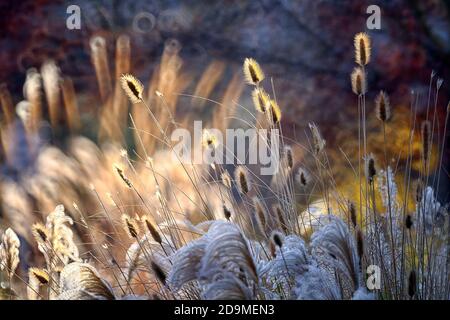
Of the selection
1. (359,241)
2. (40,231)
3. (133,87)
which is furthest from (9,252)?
(359,241)

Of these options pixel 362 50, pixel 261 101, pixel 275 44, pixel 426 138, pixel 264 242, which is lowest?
pixel 264 242

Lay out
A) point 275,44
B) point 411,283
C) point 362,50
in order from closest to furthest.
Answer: point 411,283 < point 362,50 < point 275,44

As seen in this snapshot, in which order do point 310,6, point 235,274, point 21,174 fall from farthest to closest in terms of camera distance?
point 310,6 < point 21,174 < point 235,274

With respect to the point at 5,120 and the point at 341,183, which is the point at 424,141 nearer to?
the point at 341,183

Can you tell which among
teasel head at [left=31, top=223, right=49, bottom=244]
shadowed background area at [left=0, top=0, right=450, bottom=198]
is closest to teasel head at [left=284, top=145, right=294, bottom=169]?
teasel head at [left=31, top=223, right=49, bottom=244]

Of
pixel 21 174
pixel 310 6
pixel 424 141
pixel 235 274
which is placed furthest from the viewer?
pixel 310 6

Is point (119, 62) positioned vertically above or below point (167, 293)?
above

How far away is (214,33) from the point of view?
5.25 m

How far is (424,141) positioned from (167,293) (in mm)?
759

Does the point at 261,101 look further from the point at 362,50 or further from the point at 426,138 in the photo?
the point at 426,138

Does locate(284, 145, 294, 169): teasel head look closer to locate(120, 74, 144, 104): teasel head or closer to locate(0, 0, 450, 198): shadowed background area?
locate(120, 74, 144, 104): teasel head

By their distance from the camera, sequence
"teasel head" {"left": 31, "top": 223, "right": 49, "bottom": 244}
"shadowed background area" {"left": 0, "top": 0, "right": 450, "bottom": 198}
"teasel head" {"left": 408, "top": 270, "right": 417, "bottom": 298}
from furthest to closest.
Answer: "shadowed background area" {"left": 0, "top": 0, "right": 450, "bottom": 198} → "teasel head" {"left": 31, "top": 223, "right": 49, "bottom": 244} → "teasel head" {"left": 408, "top": 270, "right": 417, "bottom": 298}

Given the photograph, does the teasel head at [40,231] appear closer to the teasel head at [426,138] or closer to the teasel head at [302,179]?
the teasel head at [302,179]
